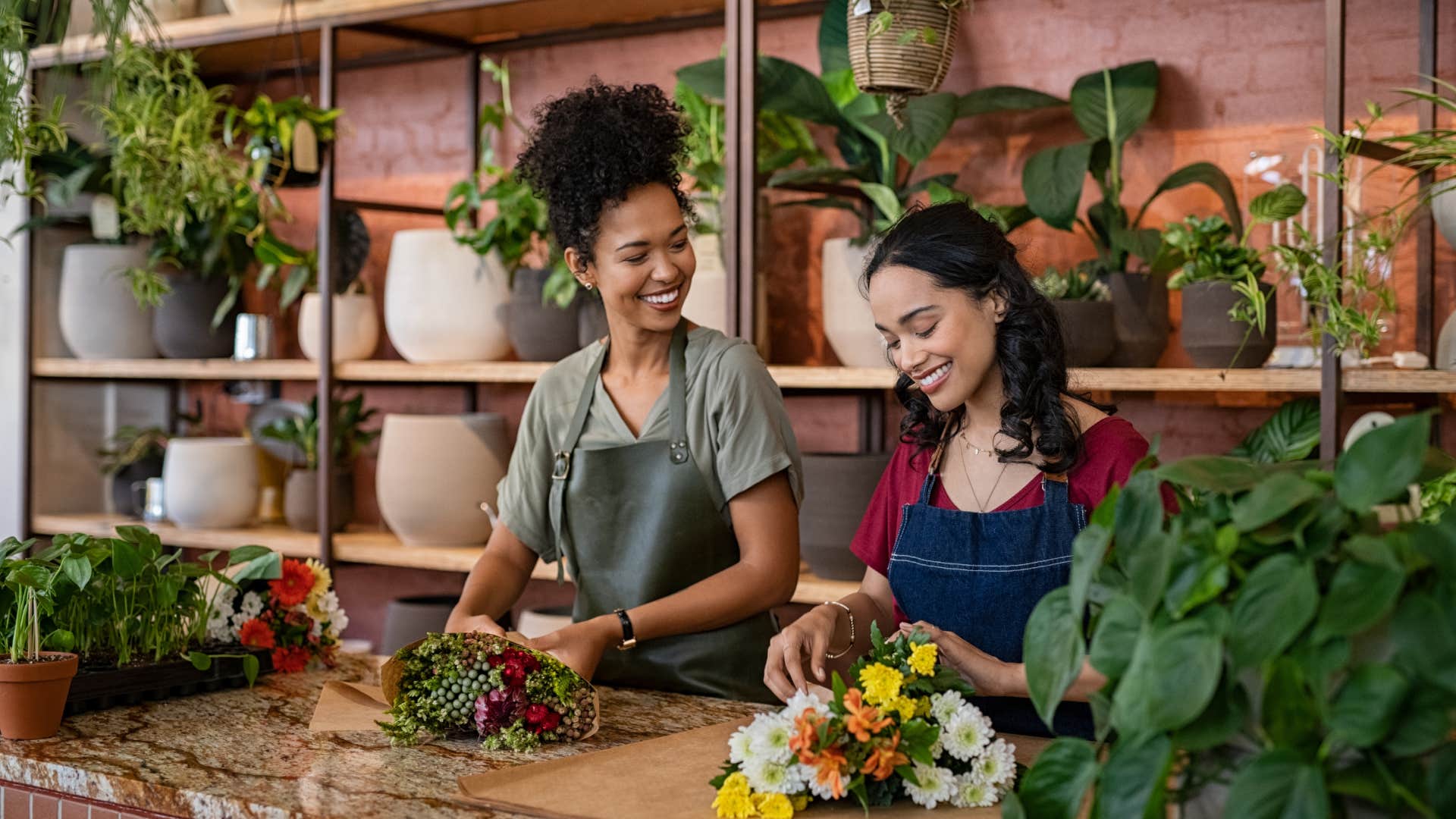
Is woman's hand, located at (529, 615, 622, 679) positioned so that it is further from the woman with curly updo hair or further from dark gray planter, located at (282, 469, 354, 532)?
dark gray planter, located at (282, 469, 354, 532)

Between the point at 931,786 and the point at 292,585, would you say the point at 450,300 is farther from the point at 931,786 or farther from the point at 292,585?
the point at 931,786

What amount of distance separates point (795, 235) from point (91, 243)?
2.12 m

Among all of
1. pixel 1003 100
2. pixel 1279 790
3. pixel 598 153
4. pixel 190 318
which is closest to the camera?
pixel 1279 790

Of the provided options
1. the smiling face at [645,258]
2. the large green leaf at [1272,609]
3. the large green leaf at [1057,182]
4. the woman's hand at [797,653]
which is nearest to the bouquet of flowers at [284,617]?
the smiling face at [645,258]

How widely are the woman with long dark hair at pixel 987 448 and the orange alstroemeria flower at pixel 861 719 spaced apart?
16.1 inches

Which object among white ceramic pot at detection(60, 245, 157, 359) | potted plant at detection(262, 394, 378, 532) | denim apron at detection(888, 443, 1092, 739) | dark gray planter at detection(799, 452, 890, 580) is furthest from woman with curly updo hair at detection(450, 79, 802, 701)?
white ceramic pot at detection(60, 245, 157, 359)

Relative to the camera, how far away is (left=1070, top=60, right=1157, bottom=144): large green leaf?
3.08m

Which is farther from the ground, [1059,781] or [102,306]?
[102,306]

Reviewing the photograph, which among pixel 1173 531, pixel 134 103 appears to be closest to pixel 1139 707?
pixel 1173 531

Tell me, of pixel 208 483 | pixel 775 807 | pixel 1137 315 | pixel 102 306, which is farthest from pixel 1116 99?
pixel 102 306

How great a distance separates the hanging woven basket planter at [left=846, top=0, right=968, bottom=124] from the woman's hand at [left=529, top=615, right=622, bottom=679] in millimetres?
1363

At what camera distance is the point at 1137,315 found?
2.97 meters

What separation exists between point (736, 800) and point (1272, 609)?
0.54 metres

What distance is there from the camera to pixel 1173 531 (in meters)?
1.04
